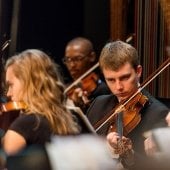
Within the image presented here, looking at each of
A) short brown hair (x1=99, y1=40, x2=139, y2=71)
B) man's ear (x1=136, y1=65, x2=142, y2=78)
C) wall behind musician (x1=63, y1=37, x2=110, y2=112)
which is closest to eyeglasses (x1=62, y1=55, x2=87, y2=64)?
wall behind musician (x1=63, y1=37, x2=110, y2=112)

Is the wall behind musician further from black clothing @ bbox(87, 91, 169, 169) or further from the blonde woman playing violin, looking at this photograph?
the blonde woman playing violin

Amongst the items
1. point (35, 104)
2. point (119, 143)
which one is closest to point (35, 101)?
point (35, 104)

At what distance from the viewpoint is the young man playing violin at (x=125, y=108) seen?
1484 mm

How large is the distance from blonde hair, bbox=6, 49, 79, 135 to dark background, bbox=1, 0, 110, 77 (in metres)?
0.19

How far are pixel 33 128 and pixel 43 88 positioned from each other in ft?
0.49

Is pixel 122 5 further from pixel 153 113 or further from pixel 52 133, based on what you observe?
pixel 52 133

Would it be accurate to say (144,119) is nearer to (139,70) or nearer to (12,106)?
(139,70)

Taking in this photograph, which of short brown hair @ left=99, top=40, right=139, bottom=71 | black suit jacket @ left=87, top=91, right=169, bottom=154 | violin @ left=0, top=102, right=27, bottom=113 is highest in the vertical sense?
short brown hair @ left=99, top=40, right=139, bottom=71

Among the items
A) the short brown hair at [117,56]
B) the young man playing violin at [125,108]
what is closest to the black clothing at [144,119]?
the young man playing violin at [125,108]

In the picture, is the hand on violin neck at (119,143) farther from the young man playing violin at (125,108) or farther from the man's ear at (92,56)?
the man's ear at (92,56)

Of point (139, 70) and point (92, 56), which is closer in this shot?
point (139, 70)

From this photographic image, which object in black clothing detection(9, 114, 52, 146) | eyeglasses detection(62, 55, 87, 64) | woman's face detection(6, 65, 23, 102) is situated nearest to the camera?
black clothing detection(9, 114, 52, 146)

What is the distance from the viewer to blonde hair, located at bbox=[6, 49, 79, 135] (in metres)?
1.37

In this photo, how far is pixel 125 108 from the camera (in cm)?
156
